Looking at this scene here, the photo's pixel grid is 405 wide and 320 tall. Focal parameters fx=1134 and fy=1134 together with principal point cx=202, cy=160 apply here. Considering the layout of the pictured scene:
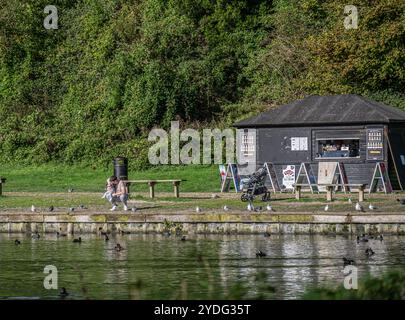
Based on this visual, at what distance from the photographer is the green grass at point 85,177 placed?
5206cm

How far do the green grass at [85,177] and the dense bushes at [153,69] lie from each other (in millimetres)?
1496

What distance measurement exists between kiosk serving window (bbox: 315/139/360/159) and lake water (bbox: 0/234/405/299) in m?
10.8

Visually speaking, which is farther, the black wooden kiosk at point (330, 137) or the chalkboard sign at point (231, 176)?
the chalkboard sign at point (231, 176)

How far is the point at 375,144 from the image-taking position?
47375 millimetres

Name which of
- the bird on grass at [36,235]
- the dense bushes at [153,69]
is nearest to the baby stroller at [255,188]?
the bird on grass at [36,235]

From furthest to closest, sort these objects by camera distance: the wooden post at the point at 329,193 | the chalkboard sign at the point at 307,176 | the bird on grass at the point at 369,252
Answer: the chalkboard sign at the point at 307,176 < the wooden post at the point at 329,193 < the bird on grass at the point at 369,252

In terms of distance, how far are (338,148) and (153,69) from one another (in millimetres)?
18603

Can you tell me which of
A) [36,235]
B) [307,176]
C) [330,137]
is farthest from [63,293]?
[330,137]

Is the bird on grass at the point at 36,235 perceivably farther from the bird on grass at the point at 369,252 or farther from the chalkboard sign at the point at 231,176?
the bird on grass at the point at 369,252

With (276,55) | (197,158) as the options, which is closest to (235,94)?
(276,55)

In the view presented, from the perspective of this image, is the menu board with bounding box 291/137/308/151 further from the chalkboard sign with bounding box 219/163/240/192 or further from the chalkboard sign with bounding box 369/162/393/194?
the chalkboard sign with bounding box 369/162/393/194

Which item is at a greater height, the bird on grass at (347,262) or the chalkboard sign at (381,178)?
the chalkboard sign at (381,178)

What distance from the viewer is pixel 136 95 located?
64500 millimetres
